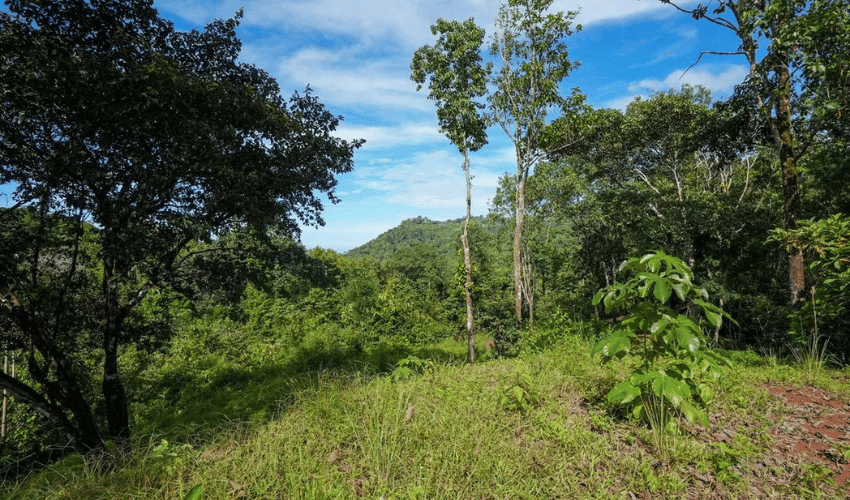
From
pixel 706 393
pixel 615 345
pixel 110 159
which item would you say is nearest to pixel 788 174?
pixel 706 393

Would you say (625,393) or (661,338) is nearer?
(625,393)

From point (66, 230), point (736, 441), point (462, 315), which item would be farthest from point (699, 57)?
point (462, 315)

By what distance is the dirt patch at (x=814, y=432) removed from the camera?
272 cm

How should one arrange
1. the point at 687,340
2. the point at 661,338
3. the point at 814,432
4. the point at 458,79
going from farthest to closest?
the point at 458,79 < the point at 661,338 < the point at 814,432 < the point at 687,340

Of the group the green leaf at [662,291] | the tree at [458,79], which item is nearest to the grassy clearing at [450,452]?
the green leaf at [662,291]

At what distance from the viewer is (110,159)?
5.20 m

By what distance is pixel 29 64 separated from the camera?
14.1 feet

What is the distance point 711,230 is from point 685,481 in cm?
1493

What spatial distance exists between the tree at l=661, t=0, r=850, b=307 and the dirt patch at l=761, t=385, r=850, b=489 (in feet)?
12.6

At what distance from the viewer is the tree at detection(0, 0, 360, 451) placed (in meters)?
4.65

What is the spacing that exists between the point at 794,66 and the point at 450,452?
838 cm

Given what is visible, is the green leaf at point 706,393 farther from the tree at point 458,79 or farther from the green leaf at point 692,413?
the tree at point 458,79

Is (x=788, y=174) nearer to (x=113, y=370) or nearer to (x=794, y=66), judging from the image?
(x=794, y=66)

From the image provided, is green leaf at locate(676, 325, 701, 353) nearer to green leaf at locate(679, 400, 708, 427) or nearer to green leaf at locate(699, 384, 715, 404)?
green leaf at locate(679, 400, 708, 427)
